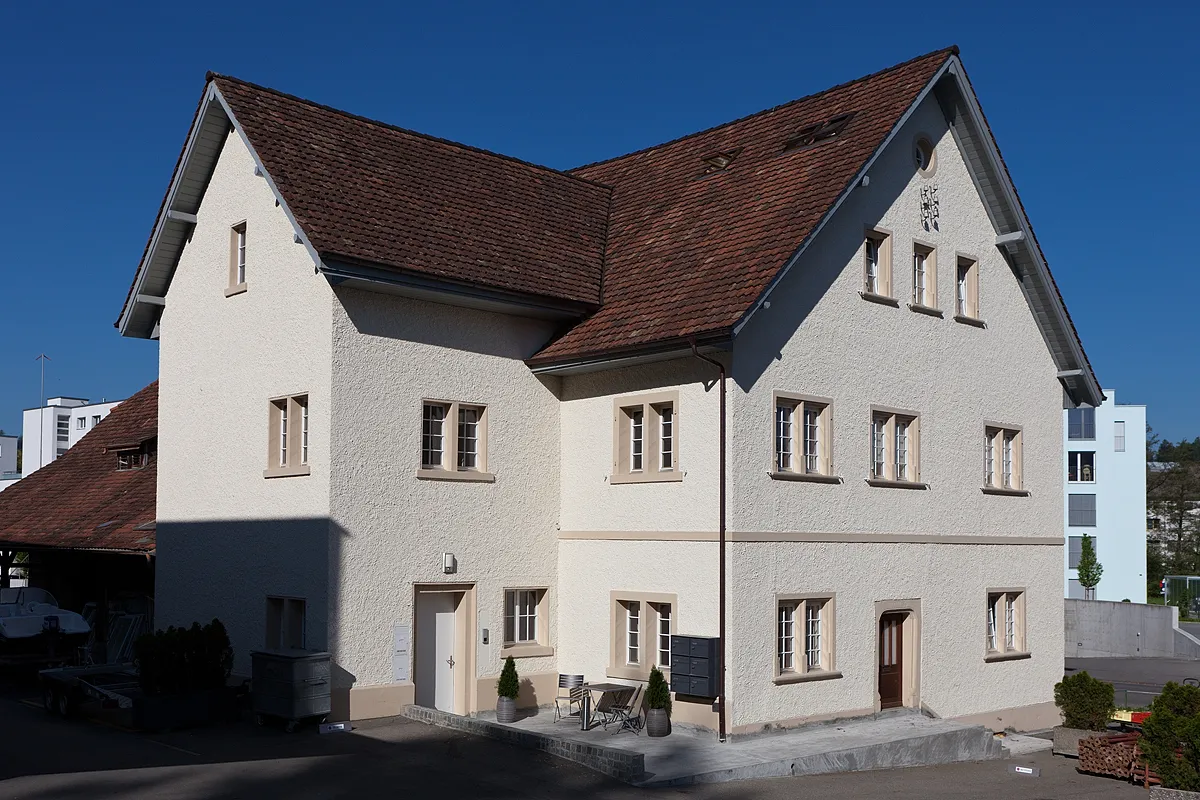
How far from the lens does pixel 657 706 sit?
17844mm

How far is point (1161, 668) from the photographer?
1678 inches

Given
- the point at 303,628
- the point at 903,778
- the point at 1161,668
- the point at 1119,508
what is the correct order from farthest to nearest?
the point at 1119,508 → the point at 1161,668 → the point at 303,628 → the point at 903,778

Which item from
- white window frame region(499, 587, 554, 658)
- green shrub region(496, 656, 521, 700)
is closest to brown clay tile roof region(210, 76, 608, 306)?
white window frame region(499, 587, 554, 658)

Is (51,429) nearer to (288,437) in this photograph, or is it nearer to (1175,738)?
(288,437)

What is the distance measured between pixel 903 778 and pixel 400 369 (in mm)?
9300

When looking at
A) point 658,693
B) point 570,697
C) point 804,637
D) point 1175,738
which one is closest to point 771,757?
point 658,693

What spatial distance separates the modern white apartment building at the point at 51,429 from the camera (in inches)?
2680

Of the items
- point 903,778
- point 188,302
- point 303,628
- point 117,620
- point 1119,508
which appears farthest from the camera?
point 1119,508

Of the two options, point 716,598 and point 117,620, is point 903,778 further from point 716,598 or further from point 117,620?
point 117,620

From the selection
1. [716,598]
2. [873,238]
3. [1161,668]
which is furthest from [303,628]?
[1161,668]

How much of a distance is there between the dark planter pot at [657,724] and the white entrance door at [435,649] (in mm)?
3490

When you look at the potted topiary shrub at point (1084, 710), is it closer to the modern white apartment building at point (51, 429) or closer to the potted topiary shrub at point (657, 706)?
the potted topiary shrub at point (657, 706)

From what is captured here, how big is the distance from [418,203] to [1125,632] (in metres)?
38.1

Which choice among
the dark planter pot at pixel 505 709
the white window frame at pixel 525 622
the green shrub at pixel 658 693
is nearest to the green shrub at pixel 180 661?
the dark planter pot at pixel 505 709
